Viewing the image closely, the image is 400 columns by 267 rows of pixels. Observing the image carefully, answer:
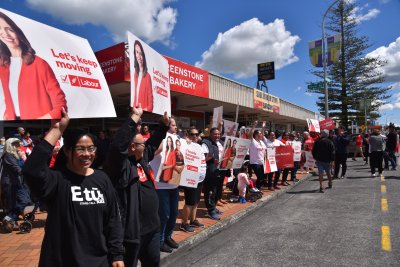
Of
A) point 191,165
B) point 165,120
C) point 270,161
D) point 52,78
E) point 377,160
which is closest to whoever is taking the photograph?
point 52,78

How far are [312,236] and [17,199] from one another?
514cm

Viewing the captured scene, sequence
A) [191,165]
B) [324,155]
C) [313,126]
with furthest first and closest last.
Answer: [313,126], [324,155], [191,165]

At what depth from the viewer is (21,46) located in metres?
2.29

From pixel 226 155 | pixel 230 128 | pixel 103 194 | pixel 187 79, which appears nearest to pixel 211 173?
pixel 226 155

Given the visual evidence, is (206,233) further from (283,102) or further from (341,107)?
(341,107)

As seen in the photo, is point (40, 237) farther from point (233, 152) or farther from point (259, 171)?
point (259, 171)

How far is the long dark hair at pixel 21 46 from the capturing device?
2178 mm

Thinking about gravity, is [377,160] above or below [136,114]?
below

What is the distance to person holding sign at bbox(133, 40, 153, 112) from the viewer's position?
3303mm

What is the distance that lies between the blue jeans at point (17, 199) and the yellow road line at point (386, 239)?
5929mm

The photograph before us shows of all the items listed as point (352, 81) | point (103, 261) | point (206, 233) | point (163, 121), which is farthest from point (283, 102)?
point (103, 261)

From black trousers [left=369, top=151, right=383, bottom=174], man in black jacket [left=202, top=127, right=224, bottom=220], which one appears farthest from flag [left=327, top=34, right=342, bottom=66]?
man in black jacket [left=202, top=127, right=224, bottom=220]

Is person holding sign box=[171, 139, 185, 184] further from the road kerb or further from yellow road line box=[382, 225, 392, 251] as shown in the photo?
yellow road line box=[382, 225, 392, 251]

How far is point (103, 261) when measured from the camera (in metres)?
2.24
